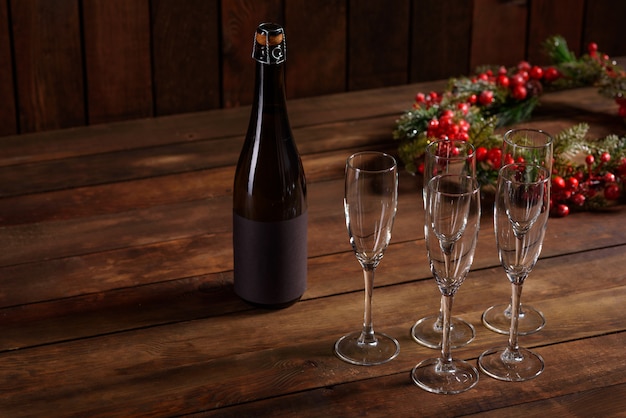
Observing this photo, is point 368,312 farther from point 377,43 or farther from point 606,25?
point 606,25

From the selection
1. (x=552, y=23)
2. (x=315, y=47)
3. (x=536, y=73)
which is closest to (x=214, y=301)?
(x=536, y=73)

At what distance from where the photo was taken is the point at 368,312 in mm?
1188

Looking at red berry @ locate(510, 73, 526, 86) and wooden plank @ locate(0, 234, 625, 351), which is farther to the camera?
red berry @ locate(510, 73, 526, 86)

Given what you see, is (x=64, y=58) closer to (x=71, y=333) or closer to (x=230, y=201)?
(x=230, y=201)

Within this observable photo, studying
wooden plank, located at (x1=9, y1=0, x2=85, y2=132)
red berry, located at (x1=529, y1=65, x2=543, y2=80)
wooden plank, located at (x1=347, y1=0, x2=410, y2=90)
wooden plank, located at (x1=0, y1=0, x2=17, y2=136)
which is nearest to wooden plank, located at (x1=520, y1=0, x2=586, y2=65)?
wooden plank, located at (x1=347, y1=0, x2=410, y2=90)

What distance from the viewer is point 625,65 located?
2199 millimetres

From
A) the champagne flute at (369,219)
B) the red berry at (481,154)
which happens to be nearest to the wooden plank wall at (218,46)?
the red berry at (481,154)

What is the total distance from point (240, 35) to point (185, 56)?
12 centimetres

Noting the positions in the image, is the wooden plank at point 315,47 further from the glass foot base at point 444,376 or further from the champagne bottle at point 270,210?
the glass foot base at point 444,376

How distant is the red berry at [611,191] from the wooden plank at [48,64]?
1.07m

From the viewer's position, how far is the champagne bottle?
1.24 m

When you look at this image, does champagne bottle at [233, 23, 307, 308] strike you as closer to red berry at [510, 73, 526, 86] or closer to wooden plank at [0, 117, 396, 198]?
wooden plank at [0, 117, 396, 198]

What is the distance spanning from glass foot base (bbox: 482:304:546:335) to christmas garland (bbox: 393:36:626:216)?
0.96 ft

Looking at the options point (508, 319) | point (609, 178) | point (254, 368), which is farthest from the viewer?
point (609, 178)
